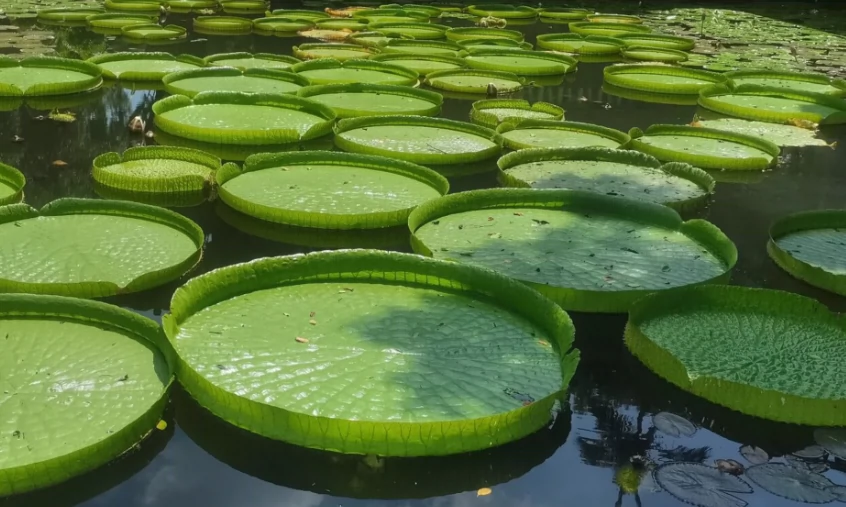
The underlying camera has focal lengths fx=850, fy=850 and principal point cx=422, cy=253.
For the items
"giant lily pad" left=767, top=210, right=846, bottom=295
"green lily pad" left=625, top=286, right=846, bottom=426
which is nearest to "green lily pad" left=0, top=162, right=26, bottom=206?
"green lily pad" left=625, top=286, right=846, bottom=426

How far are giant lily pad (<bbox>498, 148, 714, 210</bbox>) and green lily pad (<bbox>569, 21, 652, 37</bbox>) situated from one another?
580cm

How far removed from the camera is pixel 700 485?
2184mm

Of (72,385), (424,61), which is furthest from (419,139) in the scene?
(72,385)

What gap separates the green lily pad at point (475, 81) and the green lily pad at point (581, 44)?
2148 millimetres

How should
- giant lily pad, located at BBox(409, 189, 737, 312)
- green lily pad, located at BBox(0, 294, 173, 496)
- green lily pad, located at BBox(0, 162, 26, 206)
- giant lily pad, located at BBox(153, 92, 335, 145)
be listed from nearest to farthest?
green lily pad, located at BBox(0, 294, 173, 496)
giant lily pad, located at BBox(409, 189, 737, 312)
green lily pad, located at BBox(0, 162, 26, 206)
giant lily pad, located at BBox(153, 92, 335, 145)

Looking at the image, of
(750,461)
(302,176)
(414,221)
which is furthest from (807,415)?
(302,176)

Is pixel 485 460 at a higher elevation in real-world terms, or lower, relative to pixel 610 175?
lower

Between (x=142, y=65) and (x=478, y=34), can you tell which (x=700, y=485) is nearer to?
(x=142, y=65)

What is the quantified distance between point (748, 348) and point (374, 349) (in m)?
1.20

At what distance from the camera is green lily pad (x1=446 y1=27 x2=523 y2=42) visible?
9009 mm

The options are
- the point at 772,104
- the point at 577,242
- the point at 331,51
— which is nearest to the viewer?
the point at 577,242

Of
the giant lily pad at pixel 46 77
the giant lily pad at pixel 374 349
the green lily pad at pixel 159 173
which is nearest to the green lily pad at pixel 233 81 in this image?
the giant lily pad at pixel 46 77

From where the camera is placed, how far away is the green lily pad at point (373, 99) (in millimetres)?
5496

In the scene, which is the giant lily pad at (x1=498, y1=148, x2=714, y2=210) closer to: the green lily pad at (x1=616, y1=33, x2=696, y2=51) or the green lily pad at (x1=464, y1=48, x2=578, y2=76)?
the green lily pad at (x1=464, y1=48, x2=578, y2=76)
